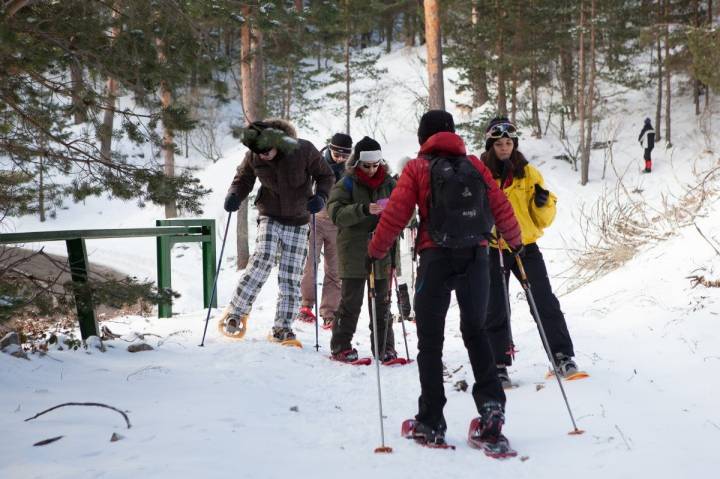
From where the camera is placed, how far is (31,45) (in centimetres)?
427

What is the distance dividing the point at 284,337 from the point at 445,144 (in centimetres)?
311

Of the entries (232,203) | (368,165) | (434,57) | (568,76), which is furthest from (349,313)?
(568,76)

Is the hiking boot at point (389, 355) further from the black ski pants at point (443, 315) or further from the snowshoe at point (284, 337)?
the black ski pants at point (443, 315)

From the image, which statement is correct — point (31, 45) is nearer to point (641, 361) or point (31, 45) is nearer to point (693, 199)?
point (641, 361)

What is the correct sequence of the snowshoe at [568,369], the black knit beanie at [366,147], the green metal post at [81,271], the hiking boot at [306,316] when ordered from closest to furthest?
1. the snowshoe at [568,369]
2. the green metal post at [81,271]
3. the black knit beanie at [366,147]
4. the hiking boot at [306,316]

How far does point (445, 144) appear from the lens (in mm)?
3803

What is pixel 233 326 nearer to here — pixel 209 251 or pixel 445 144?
pixel 209 251

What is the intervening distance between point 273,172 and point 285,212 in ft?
1.23

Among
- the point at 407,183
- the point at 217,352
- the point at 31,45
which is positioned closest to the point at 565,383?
the point at 407,183

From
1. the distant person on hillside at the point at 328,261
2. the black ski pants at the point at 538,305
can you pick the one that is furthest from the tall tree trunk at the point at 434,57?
the black ski pants at the point at 538,305

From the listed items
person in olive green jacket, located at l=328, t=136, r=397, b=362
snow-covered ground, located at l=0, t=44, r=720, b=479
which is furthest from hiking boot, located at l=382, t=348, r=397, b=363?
snow-covered ground, located at l=0, t=44, r=720, b=479

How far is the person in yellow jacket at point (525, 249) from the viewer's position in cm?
496

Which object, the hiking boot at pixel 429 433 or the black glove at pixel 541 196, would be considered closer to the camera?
the hiking boot at pixel 429 433

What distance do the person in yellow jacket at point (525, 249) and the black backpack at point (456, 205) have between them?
1290 mm
